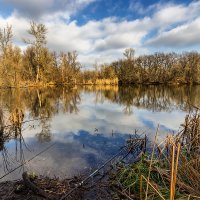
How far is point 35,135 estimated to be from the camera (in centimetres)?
935

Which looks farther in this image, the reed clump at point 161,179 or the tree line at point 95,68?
the tree line at point 95,68

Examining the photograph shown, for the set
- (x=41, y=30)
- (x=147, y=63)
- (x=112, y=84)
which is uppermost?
(x=41, y=30)

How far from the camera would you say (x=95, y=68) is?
60.2 m

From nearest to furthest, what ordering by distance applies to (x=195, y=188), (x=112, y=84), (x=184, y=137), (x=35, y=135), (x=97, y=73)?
(x=195, y=188) → (x=184, y=137) → (x=35, y=135) → (x=112, y=84) → (x=97, y=73)

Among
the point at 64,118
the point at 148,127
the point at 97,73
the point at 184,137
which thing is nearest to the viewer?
the point at 184,137

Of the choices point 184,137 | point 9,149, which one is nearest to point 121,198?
point 184,137

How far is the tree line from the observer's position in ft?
134

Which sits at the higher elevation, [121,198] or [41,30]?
[41,30]

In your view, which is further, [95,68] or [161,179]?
[95,68]

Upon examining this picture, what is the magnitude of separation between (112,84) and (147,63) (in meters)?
11.5

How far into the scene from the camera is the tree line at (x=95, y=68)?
40.8m

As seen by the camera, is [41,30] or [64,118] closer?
[64,118]

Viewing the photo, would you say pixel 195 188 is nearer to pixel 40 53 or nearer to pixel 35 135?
pixel 35 135

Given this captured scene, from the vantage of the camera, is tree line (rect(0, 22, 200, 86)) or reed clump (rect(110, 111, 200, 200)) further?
tree line (rect(0, 22, 200, 86))
